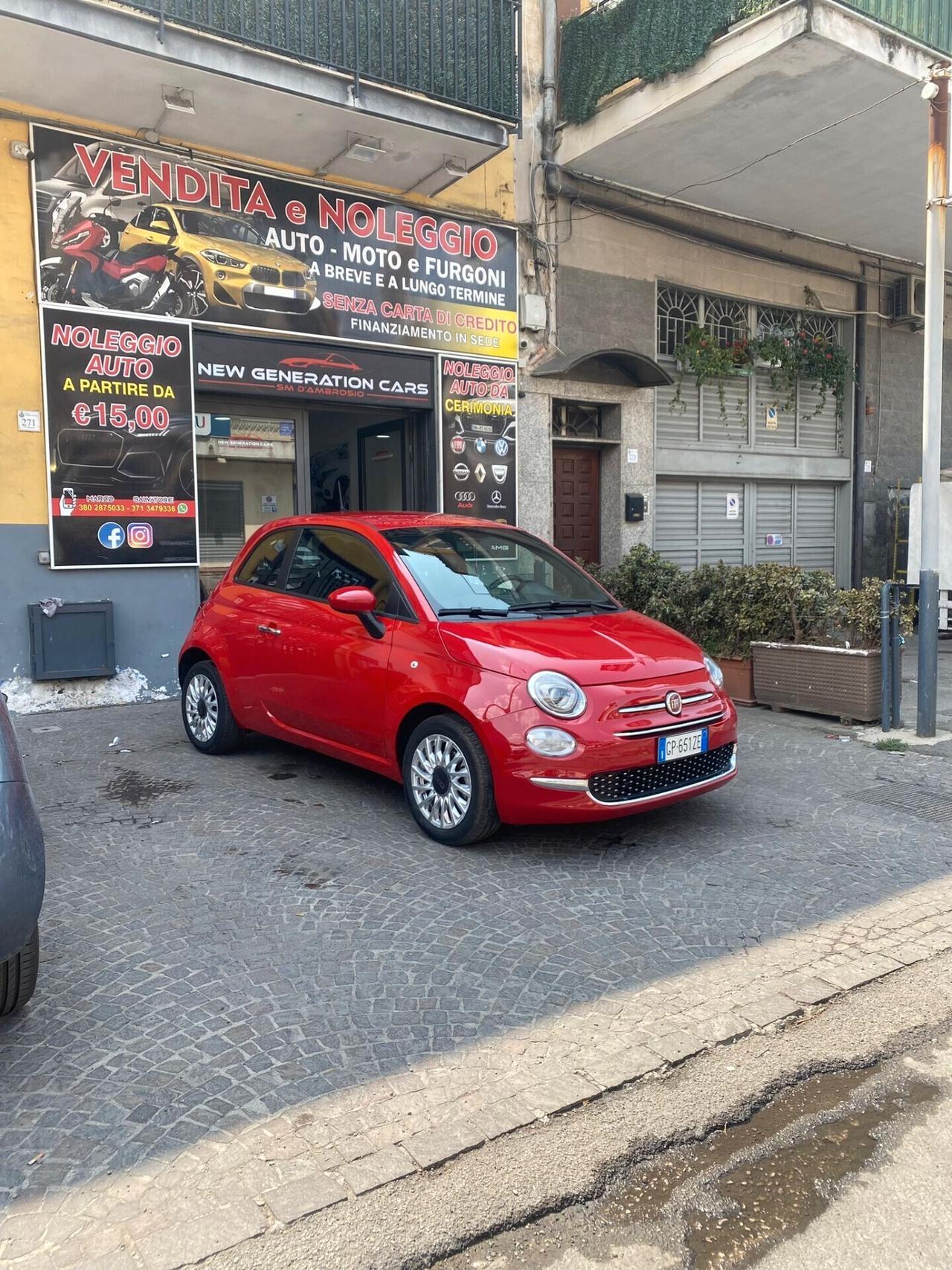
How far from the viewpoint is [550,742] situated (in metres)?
4.82

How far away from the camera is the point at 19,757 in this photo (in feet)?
10.9

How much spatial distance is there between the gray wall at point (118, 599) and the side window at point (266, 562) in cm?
266

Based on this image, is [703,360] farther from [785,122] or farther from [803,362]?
[785,122]

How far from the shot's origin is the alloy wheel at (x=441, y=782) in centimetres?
507

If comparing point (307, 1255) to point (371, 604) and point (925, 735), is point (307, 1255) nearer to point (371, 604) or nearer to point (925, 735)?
point (371, 604)

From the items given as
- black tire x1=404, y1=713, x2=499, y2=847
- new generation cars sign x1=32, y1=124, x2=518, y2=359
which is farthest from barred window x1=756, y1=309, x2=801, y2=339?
black tire x1=404, y1=713, x2=499, y2=847

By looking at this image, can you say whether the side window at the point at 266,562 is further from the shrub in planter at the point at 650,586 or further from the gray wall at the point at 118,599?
the shrub in planter at the point at 650,586

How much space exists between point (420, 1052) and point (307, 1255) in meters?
0.91

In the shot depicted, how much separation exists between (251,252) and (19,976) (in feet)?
26.2

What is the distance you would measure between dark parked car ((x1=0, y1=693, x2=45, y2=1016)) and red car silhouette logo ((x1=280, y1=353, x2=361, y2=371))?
720cm

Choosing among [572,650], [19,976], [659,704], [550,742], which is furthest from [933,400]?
[19,976]

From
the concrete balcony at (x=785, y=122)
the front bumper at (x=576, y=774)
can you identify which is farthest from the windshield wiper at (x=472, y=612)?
the concrete balcony at (x=785, y=122)

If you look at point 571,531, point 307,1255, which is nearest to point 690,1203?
point 307,1255

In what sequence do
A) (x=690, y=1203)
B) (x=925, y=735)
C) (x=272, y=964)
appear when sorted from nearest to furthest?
1. (x=690, y=1203)
2. (x=272, y=964)
3. (x=925, y=735)
